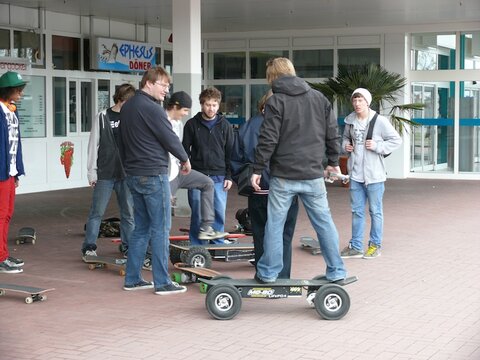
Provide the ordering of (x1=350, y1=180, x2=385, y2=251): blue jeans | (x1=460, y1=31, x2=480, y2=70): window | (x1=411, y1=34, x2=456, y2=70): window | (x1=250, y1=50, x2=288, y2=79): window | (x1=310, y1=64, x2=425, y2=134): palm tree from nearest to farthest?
(x1=350, y1=180, x2=385, y2=251): blue jeans → (x1=310, y1=64, x2=425, y2=134): palm tree → (x1=460, y1=31, x2=480, y2=70): window → (x1=411, y1=34, x2=456, y2=70): window → (x1=250, y1=50, x2=288, y2=79): window

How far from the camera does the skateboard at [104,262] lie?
31.5ft

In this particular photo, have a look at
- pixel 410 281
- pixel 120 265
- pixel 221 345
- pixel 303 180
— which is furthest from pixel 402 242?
pixel 221 345

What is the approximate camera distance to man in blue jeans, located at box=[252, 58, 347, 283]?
754cm

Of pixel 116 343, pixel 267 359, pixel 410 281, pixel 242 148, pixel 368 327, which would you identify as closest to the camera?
pixel 267 359

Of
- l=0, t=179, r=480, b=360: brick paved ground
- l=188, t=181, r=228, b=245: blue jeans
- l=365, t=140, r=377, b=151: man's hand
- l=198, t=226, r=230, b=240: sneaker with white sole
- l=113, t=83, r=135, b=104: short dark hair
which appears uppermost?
l=113, t=83, r=135, b=104: short dark hair

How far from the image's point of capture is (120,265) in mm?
9594

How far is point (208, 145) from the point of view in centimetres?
1045

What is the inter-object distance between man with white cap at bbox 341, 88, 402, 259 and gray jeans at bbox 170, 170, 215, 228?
64.4 inches

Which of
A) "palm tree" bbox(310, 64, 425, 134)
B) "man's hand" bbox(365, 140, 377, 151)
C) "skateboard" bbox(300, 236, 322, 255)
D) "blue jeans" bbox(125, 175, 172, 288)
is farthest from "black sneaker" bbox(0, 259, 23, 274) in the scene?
"palm tree" bbox(310, 64, 425, 134)

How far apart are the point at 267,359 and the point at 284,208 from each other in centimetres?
167

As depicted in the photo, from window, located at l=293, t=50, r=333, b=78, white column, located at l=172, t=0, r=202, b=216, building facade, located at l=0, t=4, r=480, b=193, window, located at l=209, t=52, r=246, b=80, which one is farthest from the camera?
window, located at l=209, t=52, r=246, b=80

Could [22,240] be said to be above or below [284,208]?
below

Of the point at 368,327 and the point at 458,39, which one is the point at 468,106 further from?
the point at 368,327

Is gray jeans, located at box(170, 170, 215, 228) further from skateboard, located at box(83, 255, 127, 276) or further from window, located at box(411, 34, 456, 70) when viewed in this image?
window, located at box(411, 34, 456, 70)
